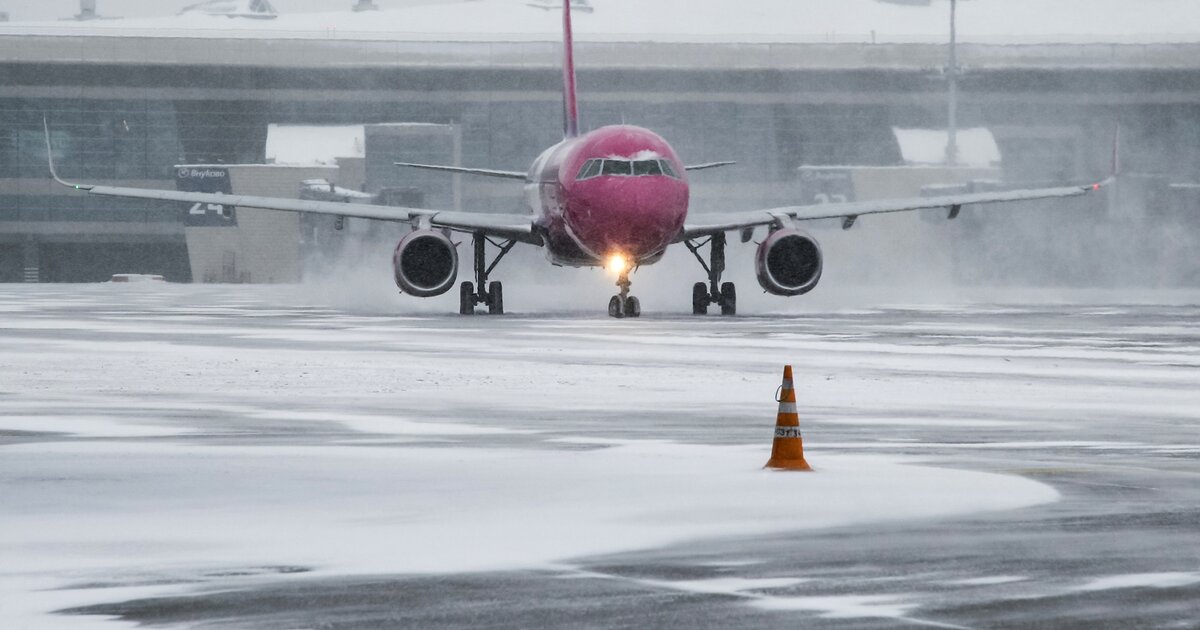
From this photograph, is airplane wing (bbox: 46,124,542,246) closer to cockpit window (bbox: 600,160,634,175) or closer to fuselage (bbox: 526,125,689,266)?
fuselage (bbox: 526,125,689,266)

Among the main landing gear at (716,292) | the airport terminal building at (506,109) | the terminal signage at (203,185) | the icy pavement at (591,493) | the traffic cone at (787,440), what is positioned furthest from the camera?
the airport terminal building at (506,109)

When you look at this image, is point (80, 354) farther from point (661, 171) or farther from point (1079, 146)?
point (1079, 146)

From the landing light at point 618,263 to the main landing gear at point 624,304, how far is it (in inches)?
3.8

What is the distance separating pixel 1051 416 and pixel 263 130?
87761mm

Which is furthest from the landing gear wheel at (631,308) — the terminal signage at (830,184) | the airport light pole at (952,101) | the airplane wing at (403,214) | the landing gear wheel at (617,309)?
the airport light pole at (952,101)

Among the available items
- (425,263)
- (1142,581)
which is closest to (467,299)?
(425,263)

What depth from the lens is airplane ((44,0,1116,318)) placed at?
120 feet

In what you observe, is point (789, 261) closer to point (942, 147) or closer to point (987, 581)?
point (987, 581)

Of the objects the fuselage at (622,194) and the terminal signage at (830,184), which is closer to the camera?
the fuselage at (622,194)

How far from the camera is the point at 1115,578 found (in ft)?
28.5

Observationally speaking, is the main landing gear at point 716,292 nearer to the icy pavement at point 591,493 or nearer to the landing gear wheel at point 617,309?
the landing gear wheel at point 617,309

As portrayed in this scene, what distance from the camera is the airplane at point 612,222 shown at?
3662 cm

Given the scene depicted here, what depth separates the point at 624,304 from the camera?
37.3 metres

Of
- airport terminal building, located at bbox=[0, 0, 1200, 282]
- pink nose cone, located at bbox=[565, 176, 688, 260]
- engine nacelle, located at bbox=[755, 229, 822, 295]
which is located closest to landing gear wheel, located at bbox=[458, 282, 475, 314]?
pink nose cone, located at bbox=[565, 176, 688, 260]
